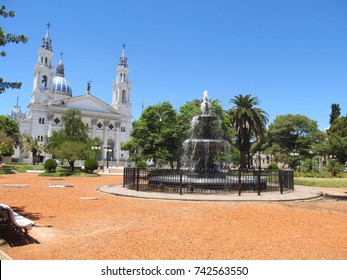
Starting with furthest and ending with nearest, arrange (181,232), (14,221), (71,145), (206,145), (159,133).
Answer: (71,145) < (159,133) < (206,145) < (181,232) < (14,221)

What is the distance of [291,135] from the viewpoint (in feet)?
211

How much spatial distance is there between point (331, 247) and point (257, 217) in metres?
3.33

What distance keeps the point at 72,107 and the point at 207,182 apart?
76.8 meters

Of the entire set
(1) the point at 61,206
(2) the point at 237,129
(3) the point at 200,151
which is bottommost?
(1) the point at 61,206

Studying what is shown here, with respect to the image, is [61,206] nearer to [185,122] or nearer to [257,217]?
[257,217]

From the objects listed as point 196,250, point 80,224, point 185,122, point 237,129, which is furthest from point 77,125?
point 196,250

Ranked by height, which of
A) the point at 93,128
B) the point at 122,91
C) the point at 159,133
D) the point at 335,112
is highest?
the point at 122,91

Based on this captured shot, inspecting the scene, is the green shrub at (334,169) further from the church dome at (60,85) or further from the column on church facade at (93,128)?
the church dome at (60,85)

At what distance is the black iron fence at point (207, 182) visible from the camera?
15.6 metres

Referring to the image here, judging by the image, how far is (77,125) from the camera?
43.0 m

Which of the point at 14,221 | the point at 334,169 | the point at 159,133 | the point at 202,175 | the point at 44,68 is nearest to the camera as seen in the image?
the point at 14,221

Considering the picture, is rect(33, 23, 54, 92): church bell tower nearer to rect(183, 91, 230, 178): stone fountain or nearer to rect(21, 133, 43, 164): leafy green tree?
rect(21, 133, 43, 164): leafy green tree

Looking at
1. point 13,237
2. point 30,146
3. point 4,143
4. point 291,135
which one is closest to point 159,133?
point 4,143

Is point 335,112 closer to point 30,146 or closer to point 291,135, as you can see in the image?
point 291,135
